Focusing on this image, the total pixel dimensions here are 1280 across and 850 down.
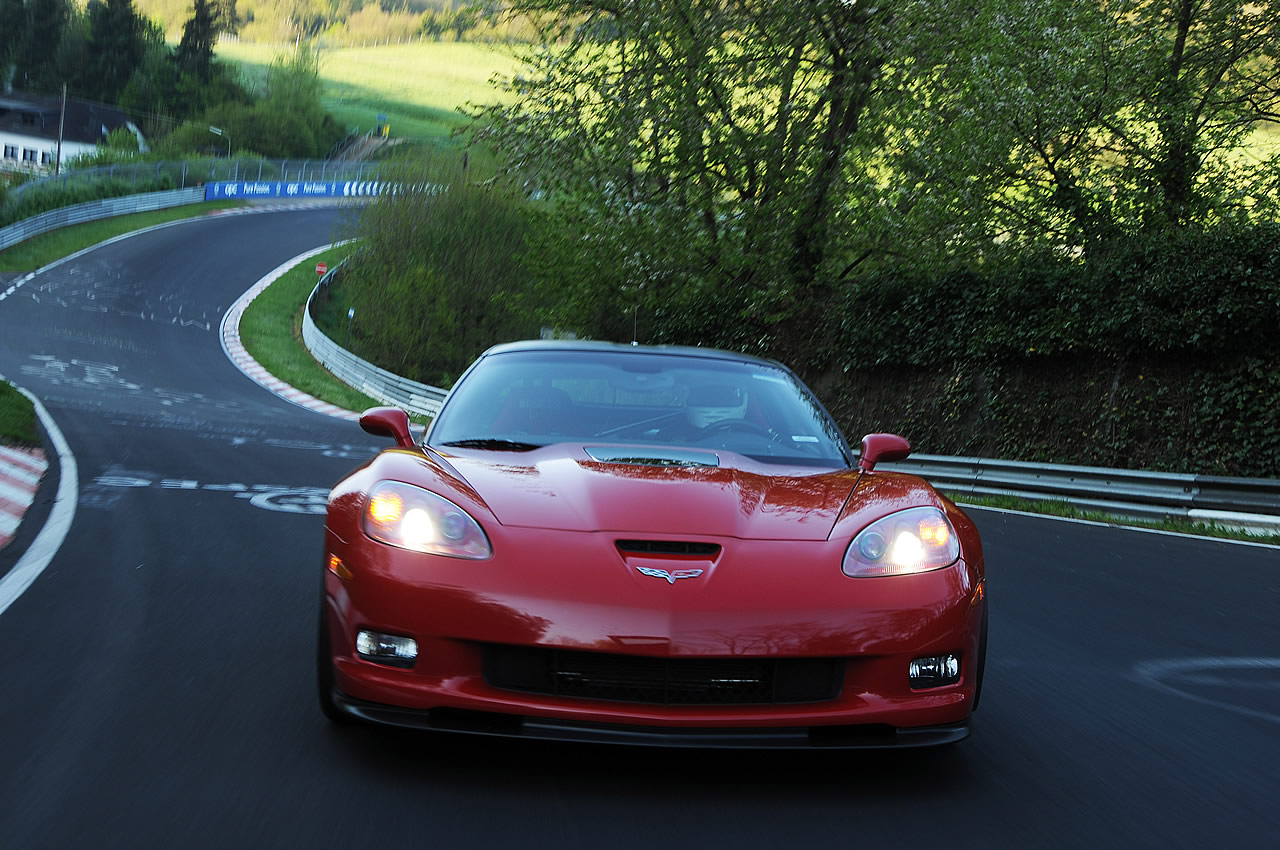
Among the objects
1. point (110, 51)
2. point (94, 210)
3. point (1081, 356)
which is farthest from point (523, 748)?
point (110, 51)

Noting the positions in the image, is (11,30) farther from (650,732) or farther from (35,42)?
(650,732)

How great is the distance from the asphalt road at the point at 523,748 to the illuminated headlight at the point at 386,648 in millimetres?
307

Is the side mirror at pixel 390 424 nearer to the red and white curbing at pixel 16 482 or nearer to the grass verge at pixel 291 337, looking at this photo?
the red and white curbing at pixel 16 482

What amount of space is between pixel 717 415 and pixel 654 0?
20873mm

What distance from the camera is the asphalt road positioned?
3.20m

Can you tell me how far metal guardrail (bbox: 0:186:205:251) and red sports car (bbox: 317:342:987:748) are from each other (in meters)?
59.9

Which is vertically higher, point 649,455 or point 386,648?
point 649,455

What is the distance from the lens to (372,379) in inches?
1399

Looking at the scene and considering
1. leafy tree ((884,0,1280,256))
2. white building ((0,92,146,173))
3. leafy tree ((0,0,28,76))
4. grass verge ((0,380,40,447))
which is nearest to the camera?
grass verge ((0,380,40,447))

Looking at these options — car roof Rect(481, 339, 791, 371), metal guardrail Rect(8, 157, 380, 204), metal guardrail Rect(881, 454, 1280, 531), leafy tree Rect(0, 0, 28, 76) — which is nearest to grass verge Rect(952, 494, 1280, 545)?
metal guardrail Rect(881, 454, 1280, 531)

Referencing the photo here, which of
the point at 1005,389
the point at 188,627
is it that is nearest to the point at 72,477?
the point at 188,627

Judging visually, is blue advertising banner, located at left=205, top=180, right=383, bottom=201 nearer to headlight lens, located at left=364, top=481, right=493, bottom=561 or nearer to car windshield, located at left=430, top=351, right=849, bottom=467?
car windshield, located at left=430, top=351, right=849, bottom=467

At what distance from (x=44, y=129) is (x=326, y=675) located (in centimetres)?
11213

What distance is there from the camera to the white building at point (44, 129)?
334 feet
